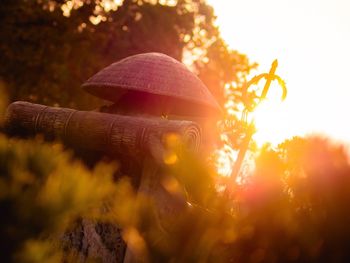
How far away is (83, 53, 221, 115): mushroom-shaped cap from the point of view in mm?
5023

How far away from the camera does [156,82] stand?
5.07 meters

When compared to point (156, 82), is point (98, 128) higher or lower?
lower

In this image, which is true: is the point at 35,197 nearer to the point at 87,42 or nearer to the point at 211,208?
the point at 211,208

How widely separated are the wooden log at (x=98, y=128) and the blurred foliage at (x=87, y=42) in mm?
10404

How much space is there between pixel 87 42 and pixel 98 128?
13181 millimetres

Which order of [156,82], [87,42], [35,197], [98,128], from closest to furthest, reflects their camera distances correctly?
[35,197] < [98,128] < [156,82] < [87,42]

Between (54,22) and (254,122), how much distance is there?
14.1m

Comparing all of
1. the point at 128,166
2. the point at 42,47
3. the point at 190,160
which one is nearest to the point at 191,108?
the point at 128,166

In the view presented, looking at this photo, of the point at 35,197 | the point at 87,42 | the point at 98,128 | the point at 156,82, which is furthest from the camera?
the point at 87,42

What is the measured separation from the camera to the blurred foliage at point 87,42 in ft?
48.1

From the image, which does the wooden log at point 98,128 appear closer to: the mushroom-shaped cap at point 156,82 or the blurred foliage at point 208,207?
the mushroom-shaped cap at point 156,82

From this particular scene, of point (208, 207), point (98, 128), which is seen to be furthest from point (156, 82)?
point (208, 207)

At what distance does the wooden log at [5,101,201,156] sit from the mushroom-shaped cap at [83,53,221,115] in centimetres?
115

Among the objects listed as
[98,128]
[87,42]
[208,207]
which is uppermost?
[87,42]
